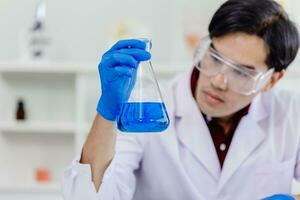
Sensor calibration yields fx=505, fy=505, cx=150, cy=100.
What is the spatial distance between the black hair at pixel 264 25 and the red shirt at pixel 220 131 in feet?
0.71

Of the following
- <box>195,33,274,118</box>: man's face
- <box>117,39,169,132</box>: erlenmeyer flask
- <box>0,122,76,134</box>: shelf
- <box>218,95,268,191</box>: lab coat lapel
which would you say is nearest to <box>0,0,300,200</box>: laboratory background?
<box>0,122,76,134</box>: shelf

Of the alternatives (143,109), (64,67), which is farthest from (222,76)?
(64,67)

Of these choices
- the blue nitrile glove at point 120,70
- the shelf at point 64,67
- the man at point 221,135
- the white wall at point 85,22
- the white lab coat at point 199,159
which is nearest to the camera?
the blue nitrile glove at point 120,70

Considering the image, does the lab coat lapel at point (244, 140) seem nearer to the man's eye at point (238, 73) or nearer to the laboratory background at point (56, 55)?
the man's eye at point (238, 73)

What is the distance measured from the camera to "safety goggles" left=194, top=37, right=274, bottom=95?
150cm

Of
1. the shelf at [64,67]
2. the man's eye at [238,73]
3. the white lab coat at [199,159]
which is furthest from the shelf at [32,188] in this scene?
the man's eye at [238,73]

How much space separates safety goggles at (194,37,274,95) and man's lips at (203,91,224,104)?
5 centimetres

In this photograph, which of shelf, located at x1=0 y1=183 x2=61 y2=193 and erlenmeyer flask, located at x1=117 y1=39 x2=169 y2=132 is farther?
shelf, located at x1=0 y1=183 x2=61 y2=193

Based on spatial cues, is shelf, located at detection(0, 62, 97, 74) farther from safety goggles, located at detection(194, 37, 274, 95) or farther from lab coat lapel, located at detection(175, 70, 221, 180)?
safety goggles, located at detection(194, 37, 274, 95)

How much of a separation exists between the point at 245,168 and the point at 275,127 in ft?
0.66

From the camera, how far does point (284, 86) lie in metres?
2.90

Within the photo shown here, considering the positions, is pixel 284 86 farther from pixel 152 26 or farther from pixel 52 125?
pixel 52 125

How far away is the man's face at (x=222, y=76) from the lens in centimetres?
149

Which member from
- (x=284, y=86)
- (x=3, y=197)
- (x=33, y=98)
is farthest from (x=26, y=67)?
(x=284, y=86)
